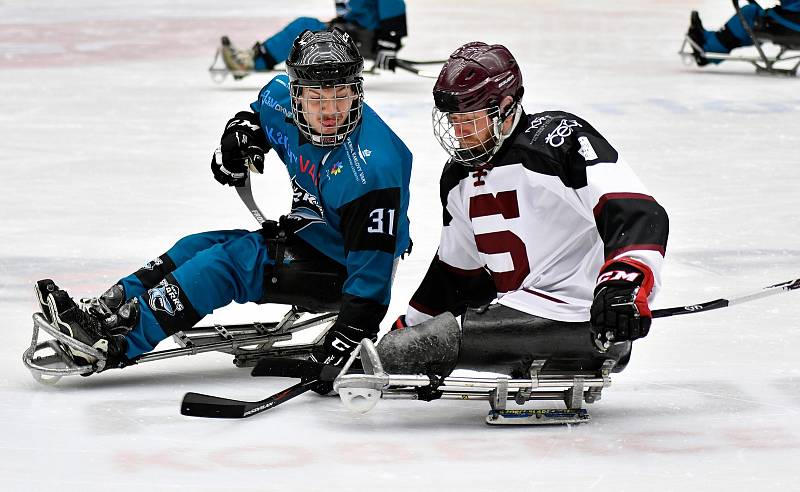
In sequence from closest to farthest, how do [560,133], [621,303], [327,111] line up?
[621,303], [560,133], [327,111]

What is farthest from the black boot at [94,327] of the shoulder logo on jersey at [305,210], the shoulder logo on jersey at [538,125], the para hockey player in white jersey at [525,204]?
the shoulder logo on jersey at [538,125]

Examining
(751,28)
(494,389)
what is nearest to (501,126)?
(494,389)

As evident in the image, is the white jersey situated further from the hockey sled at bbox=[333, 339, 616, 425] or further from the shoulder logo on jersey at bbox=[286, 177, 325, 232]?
the shoulder logo on jersey at bbox=[286, 177, 325, 232]

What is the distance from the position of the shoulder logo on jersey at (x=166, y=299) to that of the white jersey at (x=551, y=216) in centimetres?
70

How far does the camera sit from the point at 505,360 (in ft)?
10.8

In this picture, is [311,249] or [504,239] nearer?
[504,239]

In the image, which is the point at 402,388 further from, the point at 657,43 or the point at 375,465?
the point at 657,43

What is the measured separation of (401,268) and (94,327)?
5.44ft

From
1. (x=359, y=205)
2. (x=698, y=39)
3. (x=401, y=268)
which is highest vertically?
(x=359, y=205)

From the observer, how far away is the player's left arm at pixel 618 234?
9.52 ft

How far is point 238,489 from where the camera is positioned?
2.80m

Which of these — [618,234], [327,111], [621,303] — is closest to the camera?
[621,303]

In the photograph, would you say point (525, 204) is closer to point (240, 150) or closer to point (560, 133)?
point (560, 133)

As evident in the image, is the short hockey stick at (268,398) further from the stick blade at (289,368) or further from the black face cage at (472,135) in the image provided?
the black face cage at (472,135)
